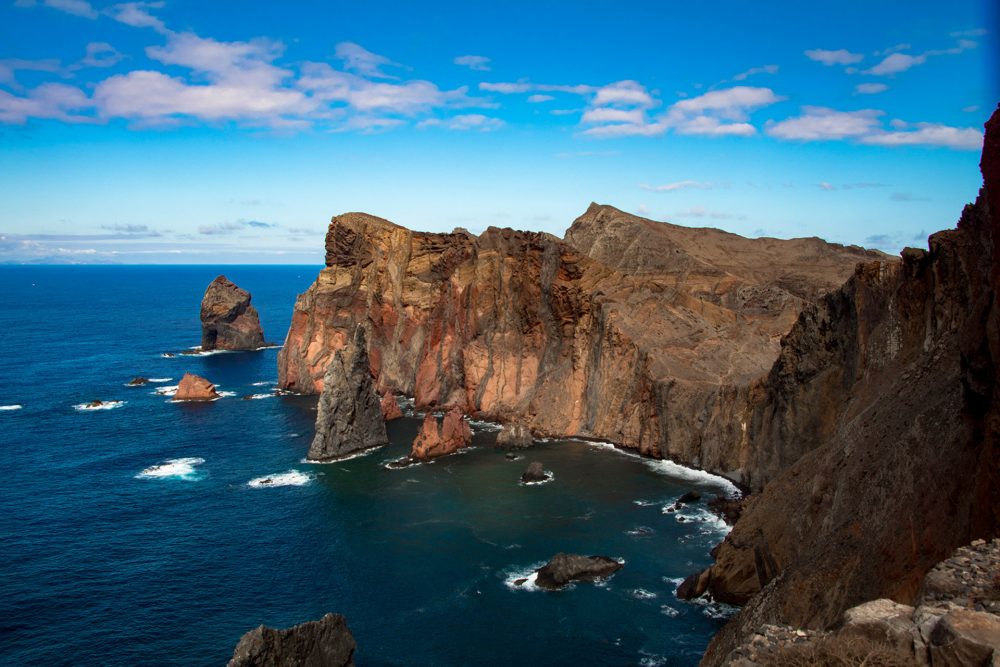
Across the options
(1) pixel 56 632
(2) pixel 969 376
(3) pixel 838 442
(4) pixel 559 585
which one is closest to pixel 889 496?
(2) pixel 969 376

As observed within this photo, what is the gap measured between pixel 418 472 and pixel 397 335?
4540 centimetres

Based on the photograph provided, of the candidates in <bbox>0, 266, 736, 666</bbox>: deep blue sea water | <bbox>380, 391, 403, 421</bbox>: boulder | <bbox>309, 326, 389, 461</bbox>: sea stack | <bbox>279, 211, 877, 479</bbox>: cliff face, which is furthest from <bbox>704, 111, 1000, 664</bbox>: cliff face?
<bbox>380, 391, 403, 421</bbox>: boulder

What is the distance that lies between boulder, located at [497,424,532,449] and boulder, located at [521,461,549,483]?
11.7 metres

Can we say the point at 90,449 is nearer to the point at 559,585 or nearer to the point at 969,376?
the point at 559,585

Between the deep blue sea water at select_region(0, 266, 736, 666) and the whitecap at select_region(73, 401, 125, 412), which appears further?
the whitecap at select_region(73, 401, 125, 412)

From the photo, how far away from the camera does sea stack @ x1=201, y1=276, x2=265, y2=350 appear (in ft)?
559

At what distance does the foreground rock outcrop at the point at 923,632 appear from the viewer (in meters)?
15.0

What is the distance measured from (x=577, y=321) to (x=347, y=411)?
110ft

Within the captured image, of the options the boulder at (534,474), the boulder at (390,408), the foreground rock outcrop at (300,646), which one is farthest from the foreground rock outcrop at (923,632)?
the boulder at (390,408)

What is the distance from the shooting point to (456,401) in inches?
4449

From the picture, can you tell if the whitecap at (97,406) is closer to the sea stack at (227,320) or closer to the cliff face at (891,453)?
the sea stack at (227,320)

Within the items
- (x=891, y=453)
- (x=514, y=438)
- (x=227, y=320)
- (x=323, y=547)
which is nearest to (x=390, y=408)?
(x=514, y=438)

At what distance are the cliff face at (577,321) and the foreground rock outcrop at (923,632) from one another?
59.0 m

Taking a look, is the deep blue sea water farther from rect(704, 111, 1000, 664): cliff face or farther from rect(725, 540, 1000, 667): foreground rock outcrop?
rect(725, 540, 1000, 667): foreground rock outcrop
